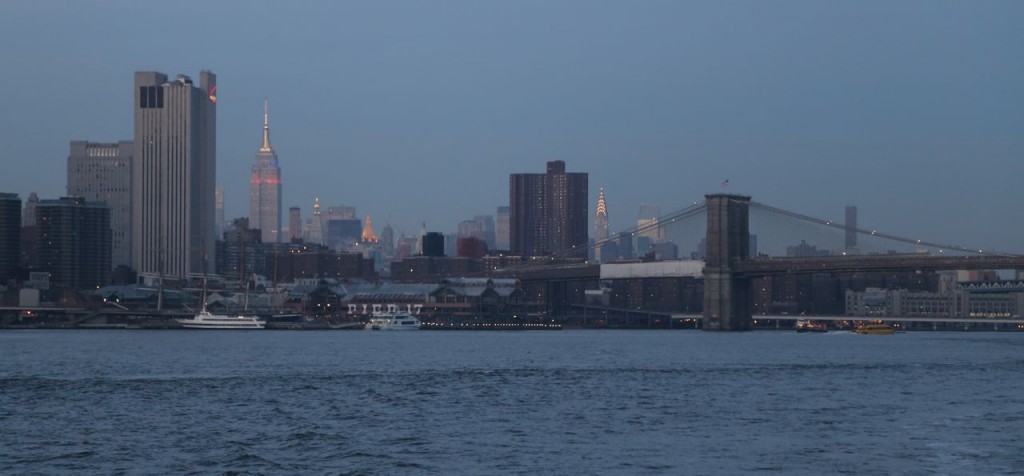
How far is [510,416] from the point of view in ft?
118

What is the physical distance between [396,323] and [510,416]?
89.0m

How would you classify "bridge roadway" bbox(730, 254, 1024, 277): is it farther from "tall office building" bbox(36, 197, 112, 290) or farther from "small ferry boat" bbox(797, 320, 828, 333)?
"tall office building" bbox(36, 197, 112, 290)

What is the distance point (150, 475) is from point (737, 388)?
73.8 feet

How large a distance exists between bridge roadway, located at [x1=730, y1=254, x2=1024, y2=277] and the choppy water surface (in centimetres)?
3537

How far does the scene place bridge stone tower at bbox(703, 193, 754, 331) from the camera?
112 metres

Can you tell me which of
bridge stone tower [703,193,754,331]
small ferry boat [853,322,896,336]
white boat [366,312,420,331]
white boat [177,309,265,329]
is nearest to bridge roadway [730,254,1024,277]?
bridge stone tower [703,193,754,331]

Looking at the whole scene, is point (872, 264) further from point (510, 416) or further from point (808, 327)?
point (510, 416)

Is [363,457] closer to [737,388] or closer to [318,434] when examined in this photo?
[318,434]

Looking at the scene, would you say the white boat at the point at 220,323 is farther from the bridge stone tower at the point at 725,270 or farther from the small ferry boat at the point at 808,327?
the small ferry boat at the point at 808,327

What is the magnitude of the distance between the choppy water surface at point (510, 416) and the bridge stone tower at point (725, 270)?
48.9 m

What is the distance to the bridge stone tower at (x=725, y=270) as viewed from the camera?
366 feet

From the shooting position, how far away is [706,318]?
113 m

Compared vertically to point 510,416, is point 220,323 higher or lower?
higher

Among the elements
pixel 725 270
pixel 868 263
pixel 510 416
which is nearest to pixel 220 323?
pixel 725 270
